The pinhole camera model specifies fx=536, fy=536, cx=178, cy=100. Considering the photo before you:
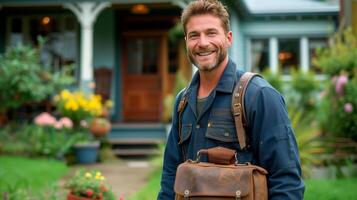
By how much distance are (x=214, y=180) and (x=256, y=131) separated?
0.91ft

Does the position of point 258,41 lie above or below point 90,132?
above

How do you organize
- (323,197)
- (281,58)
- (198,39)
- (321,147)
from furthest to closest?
1. (281,58)
2. (321,147)
3. (323,197)
4. (198,39)

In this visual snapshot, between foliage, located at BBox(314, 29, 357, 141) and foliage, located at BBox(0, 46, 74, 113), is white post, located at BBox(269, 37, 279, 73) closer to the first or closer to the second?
foliage, located at BBox(314, 29, 357, 141)

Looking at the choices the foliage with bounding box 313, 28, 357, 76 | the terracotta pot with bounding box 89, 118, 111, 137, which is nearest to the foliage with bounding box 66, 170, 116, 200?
the foliage with bounding box 313, 28, 357, 76

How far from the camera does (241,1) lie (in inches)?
539

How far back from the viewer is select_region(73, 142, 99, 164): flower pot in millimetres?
11633

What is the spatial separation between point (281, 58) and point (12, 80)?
8.48 metres

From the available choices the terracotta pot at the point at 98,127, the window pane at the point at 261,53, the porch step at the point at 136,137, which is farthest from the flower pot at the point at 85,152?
the window pane at the point at 261,53

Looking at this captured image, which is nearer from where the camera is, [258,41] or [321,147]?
[321,147]

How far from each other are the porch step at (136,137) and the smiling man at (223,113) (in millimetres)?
10604

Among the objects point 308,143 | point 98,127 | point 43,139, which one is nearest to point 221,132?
point 308,143

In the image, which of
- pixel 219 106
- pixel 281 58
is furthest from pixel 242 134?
pixel 281 58

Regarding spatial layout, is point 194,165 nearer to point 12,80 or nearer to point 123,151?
point 12,80

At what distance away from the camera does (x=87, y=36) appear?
13680 millimetres
